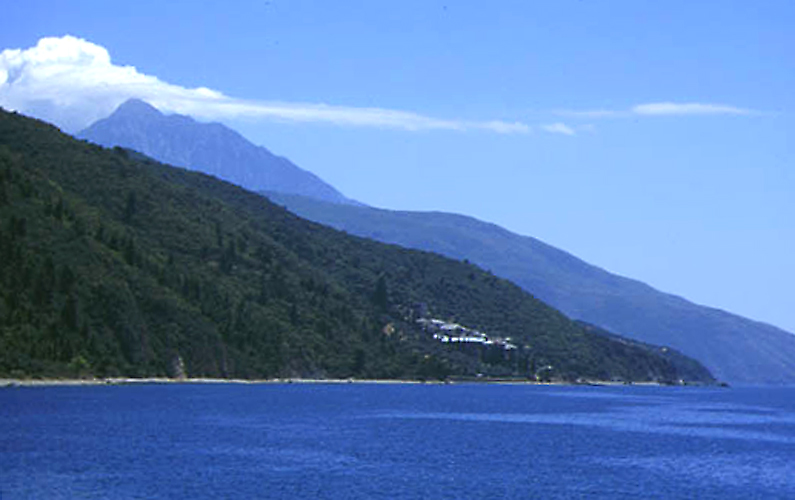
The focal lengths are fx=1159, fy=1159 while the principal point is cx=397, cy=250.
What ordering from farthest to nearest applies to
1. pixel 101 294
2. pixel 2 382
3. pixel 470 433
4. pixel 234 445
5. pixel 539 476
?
pixel 101 294 < pixel 2 382 < pixel 470 433 < pixel 234 445 < pixel 539 476

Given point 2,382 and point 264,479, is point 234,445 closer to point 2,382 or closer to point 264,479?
point 264,479

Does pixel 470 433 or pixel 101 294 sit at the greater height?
pixel 101 294

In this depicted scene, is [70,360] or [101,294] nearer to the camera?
[70,360]

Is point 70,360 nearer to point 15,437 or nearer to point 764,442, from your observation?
point 15,437

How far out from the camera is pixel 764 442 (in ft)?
470

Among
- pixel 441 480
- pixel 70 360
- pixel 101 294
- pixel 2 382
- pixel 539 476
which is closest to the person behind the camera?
pixel 441 480

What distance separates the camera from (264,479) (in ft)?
286

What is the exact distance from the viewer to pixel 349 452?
4299 inches

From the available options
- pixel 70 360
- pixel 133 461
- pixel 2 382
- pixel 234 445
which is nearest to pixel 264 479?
pixel 133 461

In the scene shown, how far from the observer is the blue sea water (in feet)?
→ 276

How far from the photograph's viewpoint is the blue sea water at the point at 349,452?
8400cm

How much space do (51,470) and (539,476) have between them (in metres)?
39.3

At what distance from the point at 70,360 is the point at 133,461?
307 feet

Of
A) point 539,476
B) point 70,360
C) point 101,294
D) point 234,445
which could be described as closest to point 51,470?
point 234,445
